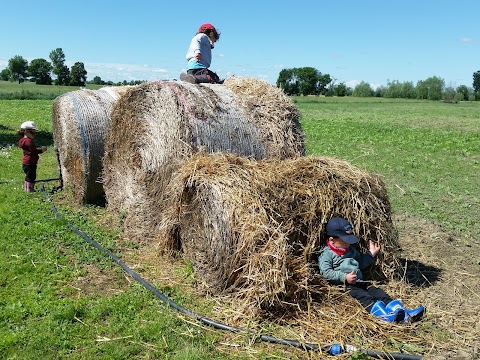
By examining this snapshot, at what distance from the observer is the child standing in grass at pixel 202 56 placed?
8.02m

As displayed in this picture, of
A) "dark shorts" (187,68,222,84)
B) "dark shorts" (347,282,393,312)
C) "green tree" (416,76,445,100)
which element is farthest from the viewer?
"green tree" (416,76,445,100)

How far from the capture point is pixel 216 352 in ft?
13.1

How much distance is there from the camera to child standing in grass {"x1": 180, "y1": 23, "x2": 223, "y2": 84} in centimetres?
802

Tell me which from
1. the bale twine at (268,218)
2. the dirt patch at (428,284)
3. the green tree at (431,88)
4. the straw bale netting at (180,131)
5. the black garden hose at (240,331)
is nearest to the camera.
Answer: the black garden hose at (240,331)

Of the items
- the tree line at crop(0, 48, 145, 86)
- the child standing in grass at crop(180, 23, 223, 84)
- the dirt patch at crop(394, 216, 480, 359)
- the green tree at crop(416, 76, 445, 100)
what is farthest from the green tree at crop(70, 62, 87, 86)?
the dirt patch at crop(394, 216, 480, 359)

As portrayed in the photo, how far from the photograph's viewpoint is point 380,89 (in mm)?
104188

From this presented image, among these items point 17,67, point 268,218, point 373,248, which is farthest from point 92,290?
point 17,67

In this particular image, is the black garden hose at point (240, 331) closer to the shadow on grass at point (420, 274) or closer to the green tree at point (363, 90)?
the shadow on grass at point (420, 274)

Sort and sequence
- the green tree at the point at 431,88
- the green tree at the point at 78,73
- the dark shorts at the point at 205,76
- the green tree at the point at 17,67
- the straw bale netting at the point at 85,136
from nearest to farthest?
the dark shorts at the point at 205,76 → the straw bale netting at the point at 85,136 → the green tree at the point at 78,73 → the green tree at the point at 431,88 → the green tree at the point at 17,67

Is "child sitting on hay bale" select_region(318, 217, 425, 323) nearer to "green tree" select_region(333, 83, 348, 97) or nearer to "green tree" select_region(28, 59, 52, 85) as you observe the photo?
"green tree" select_region(333, 83, 348, 97)

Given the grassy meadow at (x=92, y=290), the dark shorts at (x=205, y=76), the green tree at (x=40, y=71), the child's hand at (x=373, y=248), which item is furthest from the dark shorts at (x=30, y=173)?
the green tree at (x=40, y=71)

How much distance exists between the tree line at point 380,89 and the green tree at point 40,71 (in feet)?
158

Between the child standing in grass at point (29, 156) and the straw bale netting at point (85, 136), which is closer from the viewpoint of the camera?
the straw bale netting at point (85, 136)

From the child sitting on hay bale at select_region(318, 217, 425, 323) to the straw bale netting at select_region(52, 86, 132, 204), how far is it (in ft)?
15.4
